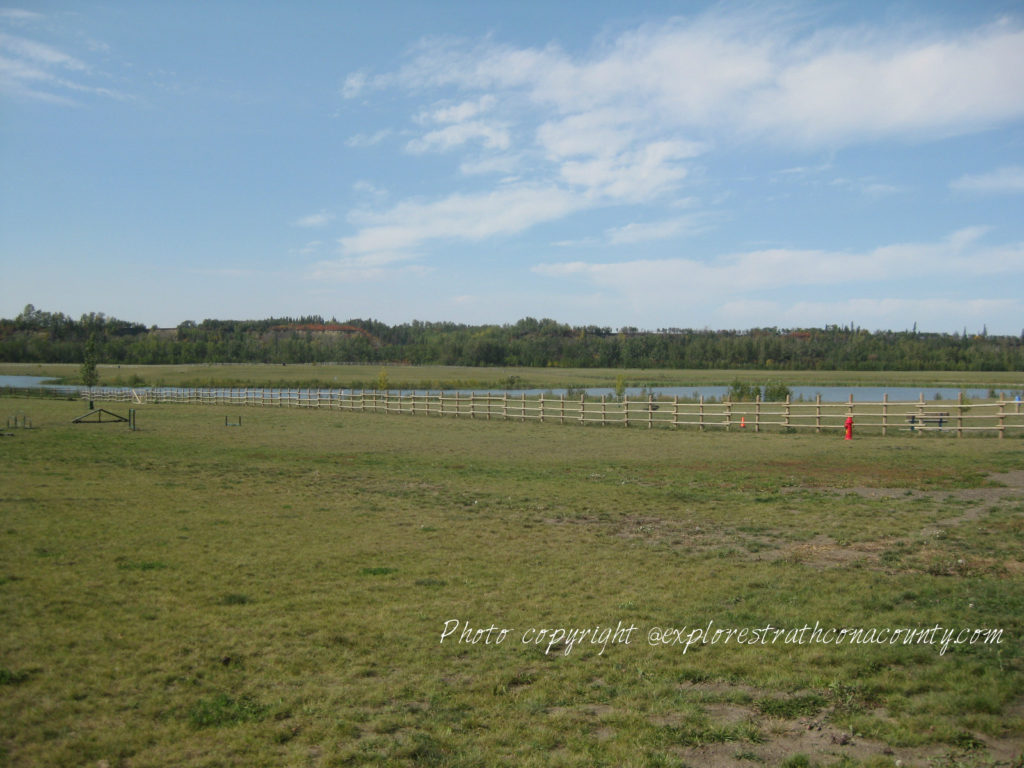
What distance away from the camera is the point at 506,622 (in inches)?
254

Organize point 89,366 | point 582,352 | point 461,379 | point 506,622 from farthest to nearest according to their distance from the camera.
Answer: point 582,352, point 461,379, point 89,366, point 506,622

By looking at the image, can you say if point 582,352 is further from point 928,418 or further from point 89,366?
point 928,418

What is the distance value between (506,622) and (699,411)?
87.5 ft

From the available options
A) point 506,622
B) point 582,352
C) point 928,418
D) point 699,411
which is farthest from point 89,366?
point 582,352

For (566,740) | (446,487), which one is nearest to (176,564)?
(566,740)

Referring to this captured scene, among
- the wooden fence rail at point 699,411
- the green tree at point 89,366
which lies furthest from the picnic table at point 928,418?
the green tree at point 89,366

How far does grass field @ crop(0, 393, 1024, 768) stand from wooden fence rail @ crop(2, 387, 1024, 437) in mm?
12138

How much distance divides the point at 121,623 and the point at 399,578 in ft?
8.76

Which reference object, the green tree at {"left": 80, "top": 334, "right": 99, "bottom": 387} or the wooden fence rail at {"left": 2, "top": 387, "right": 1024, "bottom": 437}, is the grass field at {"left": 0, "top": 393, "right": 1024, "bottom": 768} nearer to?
the wooden fence rail at {"left": 2, "top": 387, "right": 1024, "bottom": 437}

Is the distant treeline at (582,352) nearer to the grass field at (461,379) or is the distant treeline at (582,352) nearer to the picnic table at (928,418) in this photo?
the grass field at (461,379)

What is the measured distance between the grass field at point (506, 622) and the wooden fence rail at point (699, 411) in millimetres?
12138

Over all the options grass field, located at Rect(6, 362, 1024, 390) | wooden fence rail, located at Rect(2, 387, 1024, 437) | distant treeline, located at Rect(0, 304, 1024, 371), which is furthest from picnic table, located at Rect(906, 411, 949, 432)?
distant treeline, located at Rect(0, 304, 1024, 371)

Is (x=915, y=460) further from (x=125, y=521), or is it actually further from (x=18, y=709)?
(x=18, y=709)

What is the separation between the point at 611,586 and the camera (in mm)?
7547
